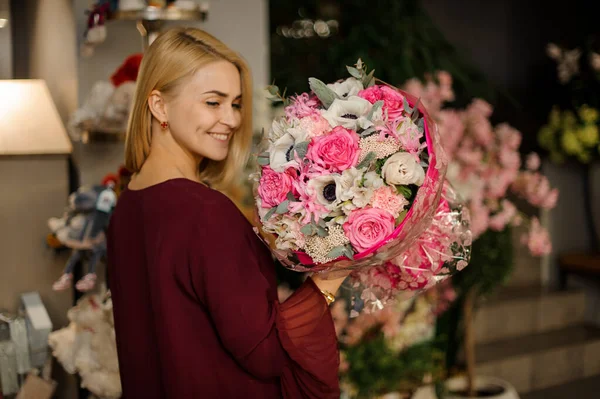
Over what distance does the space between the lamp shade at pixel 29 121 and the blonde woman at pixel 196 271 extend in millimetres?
786

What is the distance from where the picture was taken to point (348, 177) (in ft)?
3.72

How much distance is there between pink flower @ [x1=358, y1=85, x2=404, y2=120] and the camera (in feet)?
3.92

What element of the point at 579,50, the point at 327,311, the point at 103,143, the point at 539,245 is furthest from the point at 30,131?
the point at 579,50

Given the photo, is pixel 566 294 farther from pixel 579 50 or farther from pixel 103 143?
pixel 103 143

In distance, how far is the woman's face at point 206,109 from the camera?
1.33m

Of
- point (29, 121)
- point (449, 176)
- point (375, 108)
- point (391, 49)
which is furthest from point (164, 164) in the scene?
point (391, 49)

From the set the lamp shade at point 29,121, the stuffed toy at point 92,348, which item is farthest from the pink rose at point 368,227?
the lamp shade at point 29,121

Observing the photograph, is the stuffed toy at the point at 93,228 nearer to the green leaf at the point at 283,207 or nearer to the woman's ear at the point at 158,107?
the woman's ear at the point at 158,107

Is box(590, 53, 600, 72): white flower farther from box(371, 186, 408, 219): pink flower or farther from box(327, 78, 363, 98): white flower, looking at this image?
box(371, 186, 408, 219): pink flower

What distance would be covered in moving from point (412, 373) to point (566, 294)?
6.90 feet

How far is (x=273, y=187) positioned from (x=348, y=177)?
0.15m

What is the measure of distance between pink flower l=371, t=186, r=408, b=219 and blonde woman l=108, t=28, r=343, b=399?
0.25 m

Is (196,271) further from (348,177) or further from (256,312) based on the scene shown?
(348,177)

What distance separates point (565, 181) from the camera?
461cm
